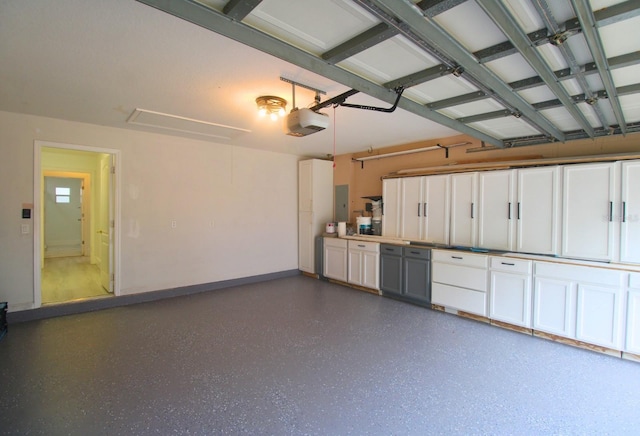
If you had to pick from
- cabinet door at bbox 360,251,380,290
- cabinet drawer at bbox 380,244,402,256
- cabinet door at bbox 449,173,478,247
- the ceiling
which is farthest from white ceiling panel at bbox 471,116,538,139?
cabinet door at bbox 360,251,380,290

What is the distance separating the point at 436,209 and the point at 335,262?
80.8 inches

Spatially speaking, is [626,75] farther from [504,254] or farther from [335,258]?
[335,258]

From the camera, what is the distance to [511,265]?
3.56 metres

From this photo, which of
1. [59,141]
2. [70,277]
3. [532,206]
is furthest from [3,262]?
[532,206]

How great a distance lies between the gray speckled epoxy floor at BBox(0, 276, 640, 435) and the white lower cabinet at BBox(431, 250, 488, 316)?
0.73ft

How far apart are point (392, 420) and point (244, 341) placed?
175cm

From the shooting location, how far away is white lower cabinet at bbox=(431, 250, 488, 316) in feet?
12.5

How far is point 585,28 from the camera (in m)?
1.60

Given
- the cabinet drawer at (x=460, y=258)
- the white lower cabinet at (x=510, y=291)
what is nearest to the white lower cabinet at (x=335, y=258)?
the cabinet drawer at (x=460, y=258)

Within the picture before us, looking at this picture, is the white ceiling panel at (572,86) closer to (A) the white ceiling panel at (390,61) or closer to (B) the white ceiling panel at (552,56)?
(B) the white ceiling panel at (552,56)

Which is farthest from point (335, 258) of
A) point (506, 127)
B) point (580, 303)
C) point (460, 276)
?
point (580, 303)

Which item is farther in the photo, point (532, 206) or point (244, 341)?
point (532, 206)

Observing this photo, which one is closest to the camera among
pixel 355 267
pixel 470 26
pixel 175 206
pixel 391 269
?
pixel 470 26

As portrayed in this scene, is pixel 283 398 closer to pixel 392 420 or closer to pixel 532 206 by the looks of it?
pixel 392 420
